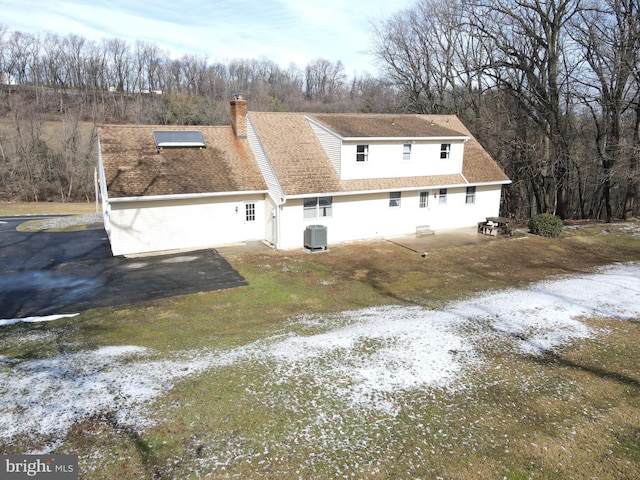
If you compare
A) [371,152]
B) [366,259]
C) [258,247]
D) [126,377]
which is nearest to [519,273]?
[366,259]

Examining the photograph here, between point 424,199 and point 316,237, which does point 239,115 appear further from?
point 424,199

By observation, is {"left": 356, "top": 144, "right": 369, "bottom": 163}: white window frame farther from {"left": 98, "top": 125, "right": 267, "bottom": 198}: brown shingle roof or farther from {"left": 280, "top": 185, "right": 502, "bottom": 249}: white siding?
{"left": 98, "top": 125, "right": 267, "bottom": 198}: brown shingle roof

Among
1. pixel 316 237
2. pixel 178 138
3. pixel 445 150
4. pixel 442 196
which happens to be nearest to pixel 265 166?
pixel 316 237

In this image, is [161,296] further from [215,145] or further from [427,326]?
[215,145]

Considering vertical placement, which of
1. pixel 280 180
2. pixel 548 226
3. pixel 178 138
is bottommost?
pixel 548 226

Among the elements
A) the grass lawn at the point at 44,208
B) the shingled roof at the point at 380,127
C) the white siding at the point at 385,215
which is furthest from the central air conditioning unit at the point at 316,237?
the grass lawn at the point at 44,208

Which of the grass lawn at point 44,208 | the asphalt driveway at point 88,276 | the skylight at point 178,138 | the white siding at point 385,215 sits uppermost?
the skylight at point 178,138

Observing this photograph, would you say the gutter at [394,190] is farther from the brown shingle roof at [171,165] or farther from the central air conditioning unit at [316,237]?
the brown shingle roof at [171,165]
